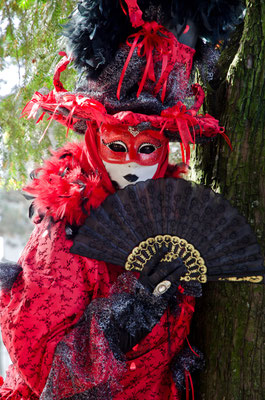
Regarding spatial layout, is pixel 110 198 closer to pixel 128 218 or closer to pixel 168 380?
pixel 128 218

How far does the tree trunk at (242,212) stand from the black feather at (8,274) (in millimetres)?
Answer: 858

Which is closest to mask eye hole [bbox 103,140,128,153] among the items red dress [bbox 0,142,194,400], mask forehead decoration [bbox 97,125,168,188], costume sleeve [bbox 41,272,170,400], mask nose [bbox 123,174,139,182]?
mask forehead decoration [bbox 97,125,168,188]

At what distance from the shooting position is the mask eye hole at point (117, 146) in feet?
6.95

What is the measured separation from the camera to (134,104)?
2.04m

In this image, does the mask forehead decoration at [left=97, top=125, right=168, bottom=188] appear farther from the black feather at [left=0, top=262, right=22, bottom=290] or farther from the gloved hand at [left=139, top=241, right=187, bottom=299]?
the black feather at [left=0, top=262, right=22, bottom=290]

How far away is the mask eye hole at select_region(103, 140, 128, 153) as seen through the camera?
6.95 ft

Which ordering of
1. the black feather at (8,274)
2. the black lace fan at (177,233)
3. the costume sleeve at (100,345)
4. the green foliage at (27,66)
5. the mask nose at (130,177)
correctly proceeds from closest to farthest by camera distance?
the costume sleeve at (100,345) → the black lace fan at (177,233) → the black feather at (8,274) → the mask nose at (130,177) → the green foliage at (27,66)

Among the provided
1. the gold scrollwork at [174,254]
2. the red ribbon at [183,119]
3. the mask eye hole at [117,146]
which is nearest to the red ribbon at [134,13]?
the red ribbon at [183,119]

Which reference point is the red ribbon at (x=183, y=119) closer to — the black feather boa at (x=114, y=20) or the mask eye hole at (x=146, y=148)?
the mask eye hole at (x=146, y=148)

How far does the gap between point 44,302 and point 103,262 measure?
0.98ft

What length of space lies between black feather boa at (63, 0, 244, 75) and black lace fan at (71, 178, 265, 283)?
613mm

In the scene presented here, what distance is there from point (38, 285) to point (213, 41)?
4.37 ft

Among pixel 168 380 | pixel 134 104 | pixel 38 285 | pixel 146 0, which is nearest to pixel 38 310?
pixel 38 285

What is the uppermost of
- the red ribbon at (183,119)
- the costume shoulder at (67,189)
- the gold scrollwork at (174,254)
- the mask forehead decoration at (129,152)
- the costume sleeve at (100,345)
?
the red ribbon at (183,119)
